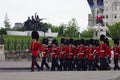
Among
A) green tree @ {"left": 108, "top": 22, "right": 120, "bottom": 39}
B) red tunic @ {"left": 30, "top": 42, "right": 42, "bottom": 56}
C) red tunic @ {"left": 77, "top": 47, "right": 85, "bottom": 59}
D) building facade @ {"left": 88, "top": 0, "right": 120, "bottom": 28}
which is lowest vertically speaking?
green tree @ {"left": 108, "top": 22, "right": 120, "bottom": 39}

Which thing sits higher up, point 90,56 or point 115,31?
point 90,56

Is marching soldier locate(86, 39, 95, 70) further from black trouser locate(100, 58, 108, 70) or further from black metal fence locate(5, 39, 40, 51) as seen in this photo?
black metal fence locate(5, 39, 40, 51)

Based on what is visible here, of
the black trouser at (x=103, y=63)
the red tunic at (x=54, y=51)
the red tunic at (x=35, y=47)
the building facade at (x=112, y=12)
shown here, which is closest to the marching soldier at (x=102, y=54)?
the black trouser at (x=103, y=63)

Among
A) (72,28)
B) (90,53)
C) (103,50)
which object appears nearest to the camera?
(103,50)

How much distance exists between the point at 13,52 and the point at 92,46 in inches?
555

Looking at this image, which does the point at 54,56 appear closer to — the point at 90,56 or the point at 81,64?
the point at 81,64

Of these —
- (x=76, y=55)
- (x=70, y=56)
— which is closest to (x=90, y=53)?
(x=76, y=55)

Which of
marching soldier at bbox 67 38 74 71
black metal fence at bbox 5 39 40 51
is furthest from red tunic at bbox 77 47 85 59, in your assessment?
black metal fence at bbox 5 39 40 51

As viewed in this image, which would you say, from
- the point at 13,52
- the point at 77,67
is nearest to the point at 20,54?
the point at 13,52

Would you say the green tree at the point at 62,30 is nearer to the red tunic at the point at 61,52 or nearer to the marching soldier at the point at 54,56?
the marching soldier at the point at 54,56

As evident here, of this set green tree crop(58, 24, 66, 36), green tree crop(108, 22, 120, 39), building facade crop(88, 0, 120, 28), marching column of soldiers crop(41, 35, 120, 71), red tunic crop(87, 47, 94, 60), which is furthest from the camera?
building facade crop(88, 0, 120, 28)

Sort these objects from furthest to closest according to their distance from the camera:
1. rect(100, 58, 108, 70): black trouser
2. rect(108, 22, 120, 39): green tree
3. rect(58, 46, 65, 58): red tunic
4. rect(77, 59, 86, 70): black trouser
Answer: rect(108, 22, 120, 39): green tree → rect(77, 59, 86, 70): black trouser → rect(58, 46, 65, 58): red tunic → rect(100, 58, 108, 70): black trouser

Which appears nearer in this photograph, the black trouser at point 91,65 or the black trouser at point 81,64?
the black trouser at point 91,65
